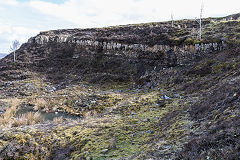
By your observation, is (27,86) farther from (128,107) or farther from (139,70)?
(128,107)

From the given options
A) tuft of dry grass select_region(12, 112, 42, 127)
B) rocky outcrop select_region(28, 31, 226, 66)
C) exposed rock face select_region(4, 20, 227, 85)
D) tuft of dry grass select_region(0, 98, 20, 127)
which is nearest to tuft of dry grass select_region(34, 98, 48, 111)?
tuft of dry grass select_region(0, 98, 20, 127)

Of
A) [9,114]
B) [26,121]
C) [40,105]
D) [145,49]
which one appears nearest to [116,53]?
[145,49]

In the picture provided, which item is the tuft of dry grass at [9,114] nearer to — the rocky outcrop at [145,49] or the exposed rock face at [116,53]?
the exposed rock face at [116,53]

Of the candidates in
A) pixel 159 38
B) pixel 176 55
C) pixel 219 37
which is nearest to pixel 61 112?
pixel 176 55

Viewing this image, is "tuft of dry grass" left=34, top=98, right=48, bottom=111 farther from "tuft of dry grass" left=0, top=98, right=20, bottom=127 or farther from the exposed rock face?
the exposed rock face

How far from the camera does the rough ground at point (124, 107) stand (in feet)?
24.4

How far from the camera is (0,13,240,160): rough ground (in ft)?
24.4

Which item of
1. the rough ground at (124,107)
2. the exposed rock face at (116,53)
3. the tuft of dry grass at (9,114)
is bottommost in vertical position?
the tuft of dry grass at (9,114)

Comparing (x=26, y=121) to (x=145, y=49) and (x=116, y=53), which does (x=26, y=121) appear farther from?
(x=145, y=49)

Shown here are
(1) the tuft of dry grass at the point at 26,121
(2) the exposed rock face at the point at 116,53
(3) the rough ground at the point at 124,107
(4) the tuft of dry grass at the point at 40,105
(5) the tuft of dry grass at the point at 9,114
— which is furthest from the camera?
(2) the exposed rock face at the point at 116,53

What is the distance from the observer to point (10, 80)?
37.8 meters

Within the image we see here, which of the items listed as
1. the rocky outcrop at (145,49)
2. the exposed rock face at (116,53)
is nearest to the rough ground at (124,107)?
the exposed rock face at (116,53)

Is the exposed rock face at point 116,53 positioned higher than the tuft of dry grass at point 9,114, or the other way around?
the exposed rock face at point 116,53

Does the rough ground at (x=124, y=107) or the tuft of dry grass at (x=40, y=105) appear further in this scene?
the tuft of dry grass at (x=40, y=105)
